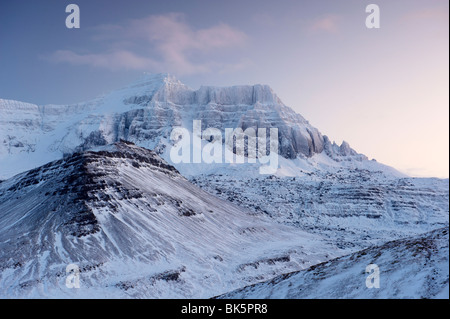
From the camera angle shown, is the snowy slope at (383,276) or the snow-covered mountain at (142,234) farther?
the snow-covered mountain at (142,234)

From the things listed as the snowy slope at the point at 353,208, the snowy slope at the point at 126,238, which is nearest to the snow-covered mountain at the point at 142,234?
the snowy slope at the point at 126,238

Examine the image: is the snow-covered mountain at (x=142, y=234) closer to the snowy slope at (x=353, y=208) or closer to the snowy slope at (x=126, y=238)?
the snowy slope at (x=126, y=238)

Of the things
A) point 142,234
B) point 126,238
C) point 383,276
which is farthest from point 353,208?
point 383,276

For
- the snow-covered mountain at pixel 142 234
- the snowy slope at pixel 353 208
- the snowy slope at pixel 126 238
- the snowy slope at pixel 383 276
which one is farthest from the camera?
the snowy slope at pixel 353 208

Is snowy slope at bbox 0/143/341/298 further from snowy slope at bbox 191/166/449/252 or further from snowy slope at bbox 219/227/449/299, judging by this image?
snowy slope at bbox 219/227/449/299

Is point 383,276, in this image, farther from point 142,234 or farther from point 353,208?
point 353,208

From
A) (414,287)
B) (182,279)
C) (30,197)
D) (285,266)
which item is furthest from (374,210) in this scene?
(414,287)
